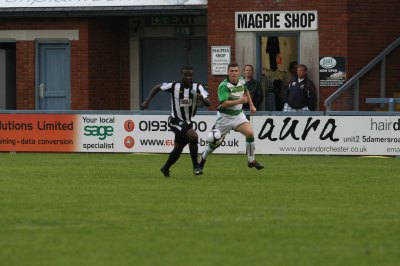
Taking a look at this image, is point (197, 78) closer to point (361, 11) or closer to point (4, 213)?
point (361, 11)

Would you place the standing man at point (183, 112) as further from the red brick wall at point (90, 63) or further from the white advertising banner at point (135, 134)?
the red brick wall at point (90, 63)

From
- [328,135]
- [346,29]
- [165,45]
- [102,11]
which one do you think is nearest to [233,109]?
[328,135]

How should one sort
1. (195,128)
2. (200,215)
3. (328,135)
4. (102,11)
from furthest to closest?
(102,11) → (195,128) → (328,135) → (200,215)

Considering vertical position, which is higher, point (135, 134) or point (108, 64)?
point (108, 64)

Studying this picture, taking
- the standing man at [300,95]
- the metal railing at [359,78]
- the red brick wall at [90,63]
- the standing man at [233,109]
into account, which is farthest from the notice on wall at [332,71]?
the standing man at [233,109]

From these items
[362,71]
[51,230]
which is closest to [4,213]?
[51,230]

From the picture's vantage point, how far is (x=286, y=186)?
19281 millimetres

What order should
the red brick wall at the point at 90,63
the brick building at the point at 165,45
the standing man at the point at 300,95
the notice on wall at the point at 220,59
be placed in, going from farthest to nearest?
the red brick wall at the point at 90,63, the notice on wall at the point at 220,59, the brick building at the point at 165,45, the standing man at the point at 300,95

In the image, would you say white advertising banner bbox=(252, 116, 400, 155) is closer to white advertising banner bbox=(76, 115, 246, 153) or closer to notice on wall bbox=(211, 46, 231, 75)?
white advertising banner bbox=(76, 115, 246, 153)

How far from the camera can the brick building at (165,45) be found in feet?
103

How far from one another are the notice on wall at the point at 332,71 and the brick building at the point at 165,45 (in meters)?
0.02

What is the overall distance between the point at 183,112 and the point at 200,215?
20.9 ft

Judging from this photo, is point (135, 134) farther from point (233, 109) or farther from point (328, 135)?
point (233, 109)

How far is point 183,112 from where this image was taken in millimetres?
21359
